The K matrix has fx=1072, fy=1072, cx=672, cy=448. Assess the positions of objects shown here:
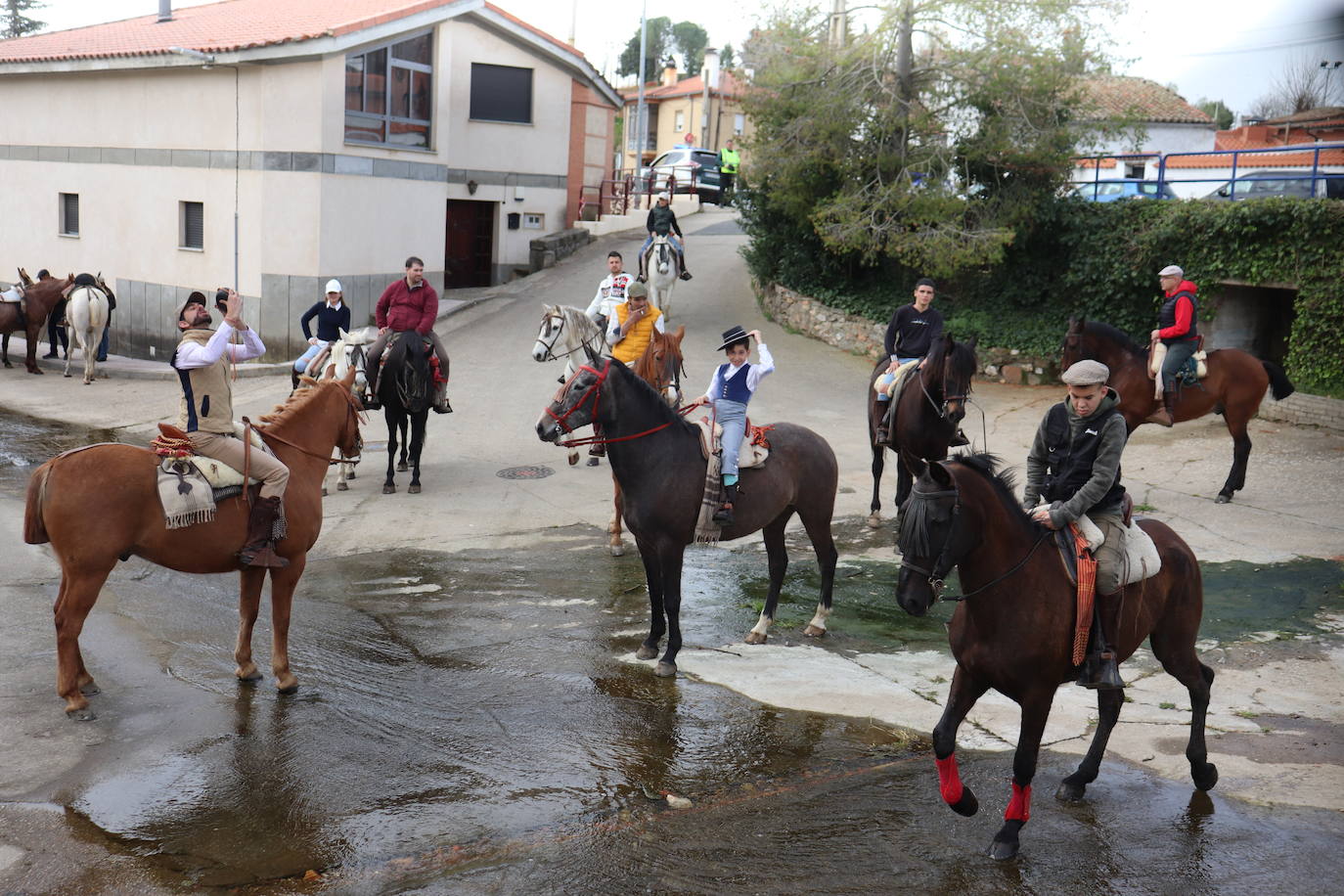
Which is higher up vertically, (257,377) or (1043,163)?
(1043,163)

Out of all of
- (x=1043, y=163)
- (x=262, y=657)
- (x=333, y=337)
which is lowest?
(x=262, y=657)

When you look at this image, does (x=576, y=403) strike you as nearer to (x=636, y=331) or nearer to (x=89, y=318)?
(x=636, y=331)

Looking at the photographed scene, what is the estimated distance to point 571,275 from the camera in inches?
1056

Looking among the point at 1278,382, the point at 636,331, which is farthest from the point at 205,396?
the point at 1278,382

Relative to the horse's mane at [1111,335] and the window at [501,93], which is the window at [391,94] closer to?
the window at [501,93]

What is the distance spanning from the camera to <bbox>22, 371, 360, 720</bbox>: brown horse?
264 inches

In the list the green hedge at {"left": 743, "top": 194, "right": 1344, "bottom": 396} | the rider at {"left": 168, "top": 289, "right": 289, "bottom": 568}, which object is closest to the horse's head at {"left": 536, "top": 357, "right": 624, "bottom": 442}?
the rider at {"left": 168, "top": 289, "right": 289, "bottom": 568}

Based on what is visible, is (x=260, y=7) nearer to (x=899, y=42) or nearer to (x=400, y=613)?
(x=899, y=42)

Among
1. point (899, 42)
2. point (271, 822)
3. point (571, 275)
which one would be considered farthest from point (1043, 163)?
point (271, 822)

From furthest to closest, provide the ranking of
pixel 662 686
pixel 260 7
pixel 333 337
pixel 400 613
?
pixel 260 7
pixel 333 337
pixel 400 613
pixel 662 686

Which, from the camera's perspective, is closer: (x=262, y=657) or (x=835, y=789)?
(x=835, y=789)

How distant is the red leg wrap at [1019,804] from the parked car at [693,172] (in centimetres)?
3477

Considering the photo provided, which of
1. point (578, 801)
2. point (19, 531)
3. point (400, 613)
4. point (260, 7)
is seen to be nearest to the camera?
point (578, 801)

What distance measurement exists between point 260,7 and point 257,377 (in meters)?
12.2
